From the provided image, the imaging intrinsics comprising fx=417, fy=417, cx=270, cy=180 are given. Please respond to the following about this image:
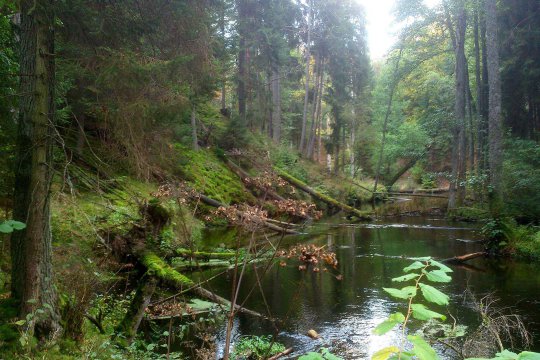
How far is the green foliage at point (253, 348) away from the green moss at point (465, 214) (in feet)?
40.7

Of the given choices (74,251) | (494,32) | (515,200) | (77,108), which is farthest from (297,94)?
(74,251)

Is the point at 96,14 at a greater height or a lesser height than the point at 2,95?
greater

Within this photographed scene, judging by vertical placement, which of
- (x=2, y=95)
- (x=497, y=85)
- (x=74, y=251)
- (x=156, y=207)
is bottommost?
(x=74, y=251)

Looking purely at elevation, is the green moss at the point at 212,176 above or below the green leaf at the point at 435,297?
above

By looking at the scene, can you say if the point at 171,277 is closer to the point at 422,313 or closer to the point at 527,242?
the point at 422,313

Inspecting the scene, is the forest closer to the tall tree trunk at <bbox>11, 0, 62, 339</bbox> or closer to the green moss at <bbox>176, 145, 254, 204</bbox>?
the tall tree trunk at <bbox>11, 0, 62, 339</bbox>

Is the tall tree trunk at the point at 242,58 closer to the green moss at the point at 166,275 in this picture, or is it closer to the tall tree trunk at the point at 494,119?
the tall tree trunk at the point at 494,119

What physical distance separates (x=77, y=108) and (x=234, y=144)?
1115cm

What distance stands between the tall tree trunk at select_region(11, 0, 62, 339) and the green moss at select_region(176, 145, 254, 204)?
1141cm

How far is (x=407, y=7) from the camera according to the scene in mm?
21391

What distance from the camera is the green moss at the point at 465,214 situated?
16.6m

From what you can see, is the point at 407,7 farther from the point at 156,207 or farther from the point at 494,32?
the point at 156,207

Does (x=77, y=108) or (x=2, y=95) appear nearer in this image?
(x=2, y=95)

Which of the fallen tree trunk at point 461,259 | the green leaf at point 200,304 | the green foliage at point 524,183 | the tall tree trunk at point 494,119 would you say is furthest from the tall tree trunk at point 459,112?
the green leaf at point 200,304
